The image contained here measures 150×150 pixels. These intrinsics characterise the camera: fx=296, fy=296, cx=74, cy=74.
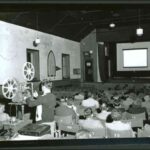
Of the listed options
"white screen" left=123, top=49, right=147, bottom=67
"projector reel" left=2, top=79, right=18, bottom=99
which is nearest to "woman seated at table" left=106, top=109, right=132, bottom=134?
"projector reel" left=2, top=79, right=18, bottom=99

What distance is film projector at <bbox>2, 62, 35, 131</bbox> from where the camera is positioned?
15.8ft

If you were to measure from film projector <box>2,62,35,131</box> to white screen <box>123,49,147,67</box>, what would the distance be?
310 inches

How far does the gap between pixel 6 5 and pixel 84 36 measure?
13898 millimetres

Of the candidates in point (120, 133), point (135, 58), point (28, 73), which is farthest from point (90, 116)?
point (135, 58)

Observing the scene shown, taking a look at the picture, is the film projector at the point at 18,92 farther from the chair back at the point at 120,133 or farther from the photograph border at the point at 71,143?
the photograph border at the point at 71,143

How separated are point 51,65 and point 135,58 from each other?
6.73m

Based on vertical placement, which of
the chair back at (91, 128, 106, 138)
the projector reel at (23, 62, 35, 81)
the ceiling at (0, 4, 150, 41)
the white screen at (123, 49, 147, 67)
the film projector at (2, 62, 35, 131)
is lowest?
the chair back at (91, 128, 106, 138)

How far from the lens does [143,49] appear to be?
16.2 metres

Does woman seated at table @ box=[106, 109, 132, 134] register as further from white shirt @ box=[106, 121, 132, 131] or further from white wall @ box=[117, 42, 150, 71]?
white wall @ box=[117, 42, 150, 71]

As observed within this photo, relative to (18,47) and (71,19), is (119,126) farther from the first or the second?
(71,19)

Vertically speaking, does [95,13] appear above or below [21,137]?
above

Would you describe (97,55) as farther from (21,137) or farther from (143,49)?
(21,137)

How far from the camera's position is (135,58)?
16.8 metres
